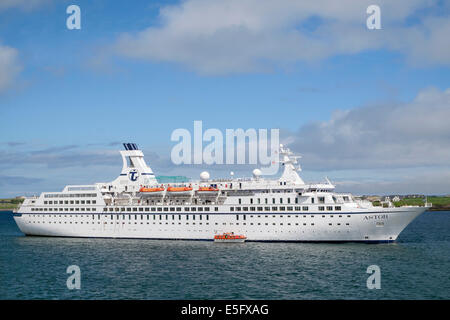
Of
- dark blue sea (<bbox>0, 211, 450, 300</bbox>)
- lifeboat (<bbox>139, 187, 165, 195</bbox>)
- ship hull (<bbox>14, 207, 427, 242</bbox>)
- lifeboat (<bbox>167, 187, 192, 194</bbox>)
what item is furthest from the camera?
lifeboat (<bbox>139, 187, 165, 195</bbox>)

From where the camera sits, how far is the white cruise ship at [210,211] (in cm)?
5006

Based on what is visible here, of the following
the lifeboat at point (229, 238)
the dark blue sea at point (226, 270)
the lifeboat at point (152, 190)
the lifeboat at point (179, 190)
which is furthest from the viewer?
the lifeboat at point (152, 190)

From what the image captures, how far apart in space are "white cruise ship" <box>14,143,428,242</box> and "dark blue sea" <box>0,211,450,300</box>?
2.25 metres

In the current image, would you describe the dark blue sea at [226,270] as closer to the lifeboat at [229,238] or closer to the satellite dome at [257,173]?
the lifeboat at [229,238]

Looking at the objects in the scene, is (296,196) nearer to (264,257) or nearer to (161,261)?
(264,257)

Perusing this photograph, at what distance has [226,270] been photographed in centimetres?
3712

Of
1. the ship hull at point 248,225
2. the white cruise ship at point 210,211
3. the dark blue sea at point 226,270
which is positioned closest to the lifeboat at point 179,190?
the white cruise ship at point 210,211

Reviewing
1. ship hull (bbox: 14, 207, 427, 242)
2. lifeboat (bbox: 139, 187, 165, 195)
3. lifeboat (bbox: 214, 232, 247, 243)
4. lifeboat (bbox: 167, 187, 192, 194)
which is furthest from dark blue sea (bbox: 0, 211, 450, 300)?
lifeboat (bbox: 139, 187, 165, 195)

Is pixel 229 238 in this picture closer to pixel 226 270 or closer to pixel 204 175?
pixel 204 175

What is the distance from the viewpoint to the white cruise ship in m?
50.1

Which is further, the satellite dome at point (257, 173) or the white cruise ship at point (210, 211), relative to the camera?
the satellite dome at point (257, 173)

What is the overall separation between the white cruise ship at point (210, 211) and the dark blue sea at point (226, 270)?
2246 mm

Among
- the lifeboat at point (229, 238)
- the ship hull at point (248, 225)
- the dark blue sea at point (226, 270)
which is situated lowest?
the dark blue sea at point (226, 270)

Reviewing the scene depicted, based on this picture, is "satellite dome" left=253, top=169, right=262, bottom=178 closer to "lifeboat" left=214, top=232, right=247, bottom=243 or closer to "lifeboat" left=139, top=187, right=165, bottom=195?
"lifeboat" left=214, top=232, right=247, bottom=243
